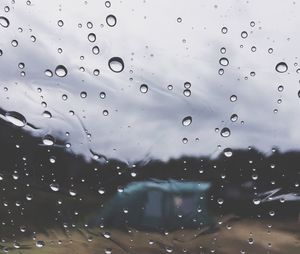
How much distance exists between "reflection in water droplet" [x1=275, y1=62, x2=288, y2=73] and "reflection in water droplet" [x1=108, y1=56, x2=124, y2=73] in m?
0.56

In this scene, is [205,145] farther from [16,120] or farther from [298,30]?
[16,120]

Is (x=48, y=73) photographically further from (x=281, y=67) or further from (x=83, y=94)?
(x=281, y=67)

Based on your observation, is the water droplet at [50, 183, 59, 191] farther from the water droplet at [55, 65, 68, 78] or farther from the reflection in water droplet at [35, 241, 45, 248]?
the water droplet at [55, 65, 68, 78]

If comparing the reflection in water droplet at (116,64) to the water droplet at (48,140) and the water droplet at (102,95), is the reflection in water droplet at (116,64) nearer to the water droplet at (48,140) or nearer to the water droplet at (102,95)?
the water droplet at (102,95)

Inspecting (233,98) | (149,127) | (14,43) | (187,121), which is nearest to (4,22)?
(14,43)

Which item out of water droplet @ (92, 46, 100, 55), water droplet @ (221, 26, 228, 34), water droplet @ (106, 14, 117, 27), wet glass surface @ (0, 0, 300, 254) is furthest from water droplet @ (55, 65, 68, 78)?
water droplet @ (221, 26, 228, 34)

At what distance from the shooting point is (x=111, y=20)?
5.23 ft

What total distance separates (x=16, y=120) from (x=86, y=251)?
2.13 ft

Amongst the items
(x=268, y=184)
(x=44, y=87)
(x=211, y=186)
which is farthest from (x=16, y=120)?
(x=268, y=184)

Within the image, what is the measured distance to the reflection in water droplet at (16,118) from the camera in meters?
1.87

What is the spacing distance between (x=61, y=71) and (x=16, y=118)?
32 cm

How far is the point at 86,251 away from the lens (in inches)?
80.5

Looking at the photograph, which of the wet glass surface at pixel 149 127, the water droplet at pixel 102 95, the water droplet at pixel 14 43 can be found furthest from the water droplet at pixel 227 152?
the water droplet at pixel 14 43

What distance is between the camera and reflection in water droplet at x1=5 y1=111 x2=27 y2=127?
1868 millimetres
